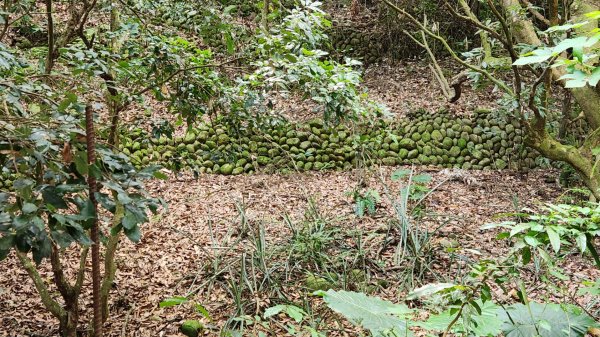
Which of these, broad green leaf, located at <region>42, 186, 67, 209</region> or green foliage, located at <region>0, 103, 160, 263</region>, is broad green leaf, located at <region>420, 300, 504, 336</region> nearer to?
green foliage, located at <region>0, 103, 160, 263</region>

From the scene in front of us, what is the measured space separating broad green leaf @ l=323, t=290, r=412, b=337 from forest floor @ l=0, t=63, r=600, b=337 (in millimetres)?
1260

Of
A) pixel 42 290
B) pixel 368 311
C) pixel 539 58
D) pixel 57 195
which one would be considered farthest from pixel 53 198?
pixel 42 290

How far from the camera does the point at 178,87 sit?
3369 mm

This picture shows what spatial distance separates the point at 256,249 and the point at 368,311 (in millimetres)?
2607

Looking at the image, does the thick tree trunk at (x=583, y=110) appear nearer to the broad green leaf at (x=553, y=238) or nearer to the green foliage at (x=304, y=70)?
the green foliage at (x=304, y=70)

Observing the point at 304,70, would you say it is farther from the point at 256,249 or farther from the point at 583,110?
the point at 583,110

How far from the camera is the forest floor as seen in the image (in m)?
3.80

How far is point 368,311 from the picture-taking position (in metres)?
1.80

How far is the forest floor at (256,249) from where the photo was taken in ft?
12.5

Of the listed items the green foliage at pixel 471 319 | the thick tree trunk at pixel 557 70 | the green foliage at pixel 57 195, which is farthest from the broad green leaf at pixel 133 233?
the thick tree trunk at pixel 557 70

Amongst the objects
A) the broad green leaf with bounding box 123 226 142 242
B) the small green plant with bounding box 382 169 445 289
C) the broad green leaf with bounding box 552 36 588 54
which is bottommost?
the small green plant with bounding box 382 169 445 289

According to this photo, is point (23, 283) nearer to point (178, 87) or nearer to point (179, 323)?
point (179, 323)

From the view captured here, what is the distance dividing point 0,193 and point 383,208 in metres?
4.63

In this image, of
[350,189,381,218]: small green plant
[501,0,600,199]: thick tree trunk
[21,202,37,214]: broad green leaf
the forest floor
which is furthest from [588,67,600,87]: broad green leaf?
[350,189,381,218]: small green plant
